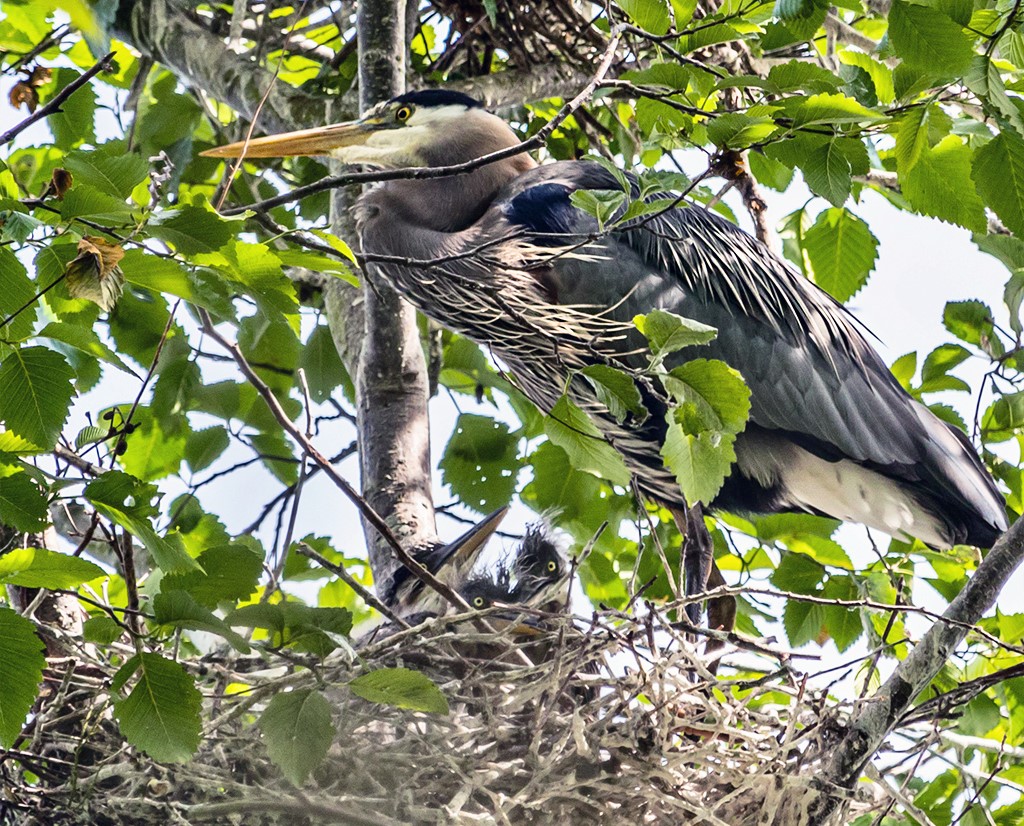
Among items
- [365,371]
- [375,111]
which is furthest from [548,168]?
[365,371]

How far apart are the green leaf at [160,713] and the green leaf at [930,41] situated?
1115 mm

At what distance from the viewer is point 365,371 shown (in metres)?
2.72

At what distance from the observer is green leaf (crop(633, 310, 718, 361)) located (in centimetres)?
152

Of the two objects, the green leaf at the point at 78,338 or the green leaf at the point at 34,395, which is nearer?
the green leaf at the point at 34,395

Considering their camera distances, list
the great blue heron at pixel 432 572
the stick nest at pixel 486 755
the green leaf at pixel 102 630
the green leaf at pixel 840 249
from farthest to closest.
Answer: the green leaf at pixel 840 249, the great blue heron at pixel 432 572, the stick nest at pixel 486 755, the green leaf at pixel 102 630

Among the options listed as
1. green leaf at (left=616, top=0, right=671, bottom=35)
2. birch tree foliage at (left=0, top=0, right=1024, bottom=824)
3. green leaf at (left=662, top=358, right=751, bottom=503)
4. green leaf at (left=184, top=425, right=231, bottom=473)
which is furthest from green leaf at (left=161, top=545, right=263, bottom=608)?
green leaf at (left=184, top=425, right=231, bottom=473)

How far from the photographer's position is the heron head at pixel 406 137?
2.91 m

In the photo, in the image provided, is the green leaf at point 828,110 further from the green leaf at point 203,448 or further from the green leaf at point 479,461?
the green leaf at point 203,448

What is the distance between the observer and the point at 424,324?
130 inches

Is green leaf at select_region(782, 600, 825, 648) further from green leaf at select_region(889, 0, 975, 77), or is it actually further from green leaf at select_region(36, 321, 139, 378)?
green leaf at select_region(36, 321, 139, 378)

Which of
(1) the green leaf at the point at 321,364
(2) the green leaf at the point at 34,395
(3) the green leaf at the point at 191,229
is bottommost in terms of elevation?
(2) the green leaf at the point at 34,395

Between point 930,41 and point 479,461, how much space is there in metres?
1.76

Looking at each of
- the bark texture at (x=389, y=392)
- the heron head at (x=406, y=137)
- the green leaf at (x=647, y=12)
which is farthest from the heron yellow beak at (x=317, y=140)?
the green leaf at (x=647, y=12)

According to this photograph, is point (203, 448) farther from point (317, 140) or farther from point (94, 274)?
point (94, 274)
